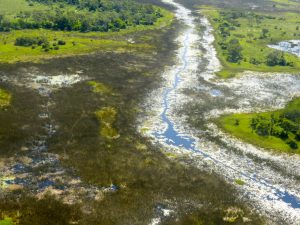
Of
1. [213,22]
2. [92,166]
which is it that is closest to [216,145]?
[92,166]

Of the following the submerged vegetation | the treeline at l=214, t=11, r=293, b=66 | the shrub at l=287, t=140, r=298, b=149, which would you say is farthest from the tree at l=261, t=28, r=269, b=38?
the submerged vegetation

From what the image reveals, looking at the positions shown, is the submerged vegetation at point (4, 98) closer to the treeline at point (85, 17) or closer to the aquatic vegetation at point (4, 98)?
the aquatic vegetation at point (4, 98)

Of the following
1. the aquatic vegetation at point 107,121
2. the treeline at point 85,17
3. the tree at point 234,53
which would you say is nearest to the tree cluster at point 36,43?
the treeline at point 85,17

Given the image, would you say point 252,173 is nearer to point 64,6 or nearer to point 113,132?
point 113,132

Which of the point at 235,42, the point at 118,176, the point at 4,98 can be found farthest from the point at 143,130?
the point at 235,42

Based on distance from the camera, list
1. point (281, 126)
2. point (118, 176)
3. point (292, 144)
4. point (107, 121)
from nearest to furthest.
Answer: point (118, 176)
point (292, 144)
point (107, 121)
point (281, 126)

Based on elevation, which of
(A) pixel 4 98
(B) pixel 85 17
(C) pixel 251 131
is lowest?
(C) pixel 251 131

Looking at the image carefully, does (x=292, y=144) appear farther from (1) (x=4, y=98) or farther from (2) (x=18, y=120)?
(1) (x=4, y=98)

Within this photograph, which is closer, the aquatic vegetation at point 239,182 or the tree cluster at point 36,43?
the aquatic vegetation at point 239,182
